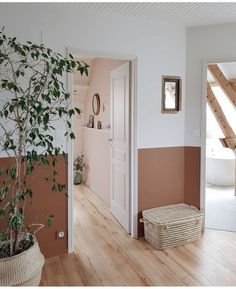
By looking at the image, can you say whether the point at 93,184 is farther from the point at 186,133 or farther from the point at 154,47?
the point at 154,47

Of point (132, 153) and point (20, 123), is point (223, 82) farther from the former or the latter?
point (20, 123)

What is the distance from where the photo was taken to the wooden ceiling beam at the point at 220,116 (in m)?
5.45

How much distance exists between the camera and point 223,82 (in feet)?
16.0

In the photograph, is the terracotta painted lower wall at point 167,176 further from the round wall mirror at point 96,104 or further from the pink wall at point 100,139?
the round wall mirror at point 96,104

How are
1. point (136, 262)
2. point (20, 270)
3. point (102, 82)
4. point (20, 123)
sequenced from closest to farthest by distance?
point (20, 270) < point (20, 123) < point (136, 262) < point (102, 82)

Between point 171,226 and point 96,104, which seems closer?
point 171,226

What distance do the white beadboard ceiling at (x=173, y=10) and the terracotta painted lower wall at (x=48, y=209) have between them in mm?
1578

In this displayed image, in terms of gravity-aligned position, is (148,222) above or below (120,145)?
below

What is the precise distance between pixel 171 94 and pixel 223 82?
2.05 metres

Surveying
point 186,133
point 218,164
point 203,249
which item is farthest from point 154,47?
point 218,164

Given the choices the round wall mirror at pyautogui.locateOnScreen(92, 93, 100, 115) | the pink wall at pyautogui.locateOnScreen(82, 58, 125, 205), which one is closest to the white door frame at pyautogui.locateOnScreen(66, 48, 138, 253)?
the pink wall at pyautogui.locateOnScreen(82, 58, 125, 205)

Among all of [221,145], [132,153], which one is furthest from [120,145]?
[221,145]

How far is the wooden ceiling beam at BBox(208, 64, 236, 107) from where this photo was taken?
478cm

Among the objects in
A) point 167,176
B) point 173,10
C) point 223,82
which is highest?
A: point 173,10
